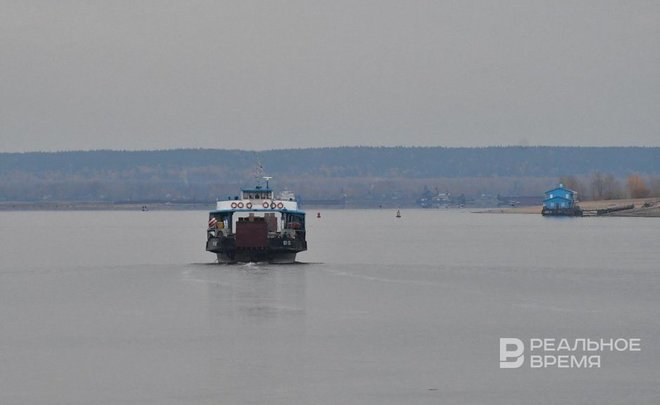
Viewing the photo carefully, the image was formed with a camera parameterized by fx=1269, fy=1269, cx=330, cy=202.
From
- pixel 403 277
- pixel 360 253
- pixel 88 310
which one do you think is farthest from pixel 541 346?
pixel 360 253

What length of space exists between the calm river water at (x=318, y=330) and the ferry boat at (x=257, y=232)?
1.71 meters

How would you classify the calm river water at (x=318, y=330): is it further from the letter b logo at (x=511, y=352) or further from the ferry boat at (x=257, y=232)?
the ferry boat at (x=257, y=232)

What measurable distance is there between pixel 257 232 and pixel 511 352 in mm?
47412

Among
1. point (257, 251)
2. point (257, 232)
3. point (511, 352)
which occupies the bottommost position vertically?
point (511, 352)

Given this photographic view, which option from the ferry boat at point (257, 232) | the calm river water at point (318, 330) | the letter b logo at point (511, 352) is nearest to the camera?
the calm river water at point (318, 330)

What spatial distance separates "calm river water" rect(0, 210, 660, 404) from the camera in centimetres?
3856

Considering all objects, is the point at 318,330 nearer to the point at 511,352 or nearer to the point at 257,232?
the point at 511,352

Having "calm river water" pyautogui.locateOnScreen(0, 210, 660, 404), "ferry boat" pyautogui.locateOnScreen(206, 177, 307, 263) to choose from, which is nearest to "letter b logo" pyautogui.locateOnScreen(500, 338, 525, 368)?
"calm river water" pyautogui.locateOnScreen(0, 210, 660, 404)

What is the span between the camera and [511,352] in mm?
46281

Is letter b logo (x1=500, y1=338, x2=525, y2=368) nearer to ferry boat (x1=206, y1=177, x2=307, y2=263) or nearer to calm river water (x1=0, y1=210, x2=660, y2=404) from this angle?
calm river water (x1=0, y1=210, x2=660, y2=404)

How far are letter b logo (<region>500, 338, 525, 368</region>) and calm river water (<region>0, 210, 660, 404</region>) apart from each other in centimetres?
50

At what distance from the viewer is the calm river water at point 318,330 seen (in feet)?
127

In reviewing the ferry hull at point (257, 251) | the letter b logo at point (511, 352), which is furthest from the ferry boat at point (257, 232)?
the letter b logo at point (511, 352)

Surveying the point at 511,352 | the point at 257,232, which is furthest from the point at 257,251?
the point at 511,352
